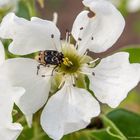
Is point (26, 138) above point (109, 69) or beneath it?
beneath

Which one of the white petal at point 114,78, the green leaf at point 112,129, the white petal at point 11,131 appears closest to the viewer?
the white petal at point 11,131

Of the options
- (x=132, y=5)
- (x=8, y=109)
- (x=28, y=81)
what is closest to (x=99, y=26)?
(x=28, y=81)

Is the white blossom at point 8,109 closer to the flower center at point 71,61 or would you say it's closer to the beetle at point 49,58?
the beetle at point 49,58

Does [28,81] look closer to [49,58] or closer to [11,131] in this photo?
[49,58]

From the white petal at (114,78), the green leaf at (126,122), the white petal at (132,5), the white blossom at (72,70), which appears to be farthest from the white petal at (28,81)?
the white petal at (132,5)

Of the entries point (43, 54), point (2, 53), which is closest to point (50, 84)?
point (43, 54)

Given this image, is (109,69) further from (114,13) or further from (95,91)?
(114,13)
